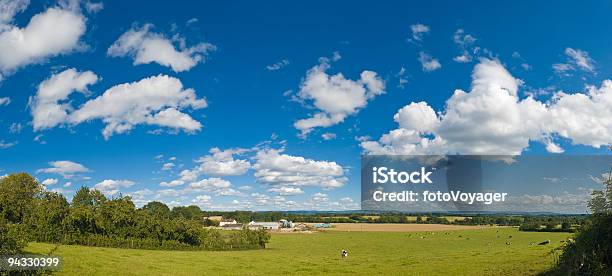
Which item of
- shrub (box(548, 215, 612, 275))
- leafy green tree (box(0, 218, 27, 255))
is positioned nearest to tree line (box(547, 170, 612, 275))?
shrub (box(548, 215, 612, 275))

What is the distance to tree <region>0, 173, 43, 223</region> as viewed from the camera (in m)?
94.8

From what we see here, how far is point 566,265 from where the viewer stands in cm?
2452

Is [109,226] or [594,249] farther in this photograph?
[109,226]

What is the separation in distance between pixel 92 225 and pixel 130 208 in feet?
30.1

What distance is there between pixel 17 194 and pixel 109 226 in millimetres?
32881

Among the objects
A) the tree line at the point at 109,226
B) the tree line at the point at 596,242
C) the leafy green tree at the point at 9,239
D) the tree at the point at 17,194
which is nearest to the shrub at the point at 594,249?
the tree line at the point at 596,242

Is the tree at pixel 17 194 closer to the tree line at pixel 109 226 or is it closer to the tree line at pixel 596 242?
the tree line at pixel 109 226

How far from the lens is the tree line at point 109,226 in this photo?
252ft

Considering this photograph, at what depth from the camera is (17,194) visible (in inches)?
3984

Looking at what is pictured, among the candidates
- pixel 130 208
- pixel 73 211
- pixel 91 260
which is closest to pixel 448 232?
pixel 130 208

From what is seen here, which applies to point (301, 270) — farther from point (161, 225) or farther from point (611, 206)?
point (161, 225)

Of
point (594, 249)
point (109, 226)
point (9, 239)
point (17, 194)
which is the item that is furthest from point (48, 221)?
point (594, 249)

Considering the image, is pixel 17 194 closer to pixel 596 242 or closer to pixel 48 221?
pixel 48 221

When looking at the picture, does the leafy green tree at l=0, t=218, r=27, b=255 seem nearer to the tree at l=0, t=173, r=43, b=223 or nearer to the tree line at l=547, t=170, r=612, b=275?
the tree line at l=547, t=170, r=612, b=275
